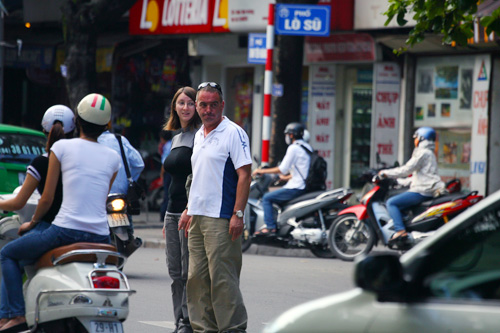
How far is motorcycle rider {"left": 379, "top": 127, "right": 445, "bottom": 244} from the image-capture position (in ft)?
38.8

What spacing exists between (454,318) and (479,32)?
1220cm

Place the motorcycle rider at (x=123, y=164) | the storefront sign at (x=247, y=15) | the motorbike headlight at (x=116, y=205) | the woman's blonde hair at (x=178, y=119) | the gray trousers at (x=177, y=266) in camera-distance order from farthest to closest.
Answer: the storefront sign at (x=247, y=15) < the motorcycle rider at (x=123, y=164) < the motorbike headlight at (x=116, y=205) < the woman's blonde hair at (x=178, y=119) < the gray trousers at (x=177, y=266)

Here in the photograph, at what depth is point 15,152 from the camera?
1027cm

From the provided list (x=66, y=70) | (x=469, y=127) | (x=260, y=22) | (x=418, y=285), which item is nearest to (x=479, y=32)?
(x=469, y=127)

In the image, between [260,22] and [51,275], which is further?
[260,22]

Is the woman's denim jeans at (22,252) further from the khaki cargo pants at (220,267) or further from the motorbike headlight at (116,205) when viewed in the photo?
the motorbike headlight at (116,205)

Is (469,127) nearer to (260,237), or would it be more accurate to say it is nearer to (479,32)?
(479,32)

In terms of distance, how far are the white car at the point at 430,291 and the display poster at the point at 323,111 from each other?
48.7 ft

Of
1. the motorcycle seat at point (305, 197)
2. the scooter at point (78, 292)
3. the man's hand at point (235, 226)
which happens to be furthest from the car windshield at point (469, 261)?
the motorcycle seat at point (305, 197)

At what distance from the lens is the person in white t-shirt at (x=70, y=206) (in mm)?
5207

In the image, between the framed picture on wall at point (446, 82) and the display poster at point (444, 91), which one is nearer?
the display poster at point (444, 91)

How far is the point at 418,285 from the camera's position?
10.2 feet

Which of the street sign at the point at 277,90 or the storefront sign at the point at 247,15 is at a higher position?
the storefront sign at the point at 247,15

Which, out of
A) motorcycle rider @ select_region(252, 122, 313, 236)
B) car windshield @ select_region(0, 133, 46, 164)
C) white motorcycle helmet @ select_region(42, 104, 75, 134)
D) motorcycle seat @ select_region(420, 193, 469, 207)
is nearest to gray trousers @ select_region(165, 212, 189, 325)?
white motorcycle helmet @ select_region(42, 104, 75, 134)
